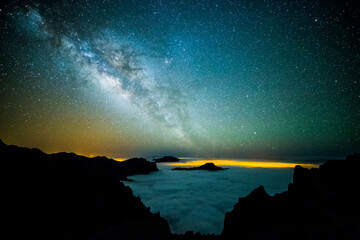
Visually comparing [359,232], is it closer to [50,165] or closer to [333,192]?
[333,192]

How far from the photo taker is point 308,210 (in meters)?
4.55

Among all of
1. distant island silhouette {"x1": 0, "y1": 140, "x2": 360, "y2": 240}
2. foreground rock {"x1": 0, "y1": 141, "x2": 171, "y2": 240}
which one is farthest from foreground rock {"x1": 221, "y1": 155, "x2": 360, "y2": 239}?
foreground rock {"x1": 0, "y1": 141, "x2": 171, "y2": 240}

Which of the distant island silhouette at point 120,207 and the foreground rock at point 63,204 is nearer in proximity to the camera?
the distant island silhouette at point 120,207

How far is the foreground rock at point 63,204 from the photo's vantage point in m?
4.22

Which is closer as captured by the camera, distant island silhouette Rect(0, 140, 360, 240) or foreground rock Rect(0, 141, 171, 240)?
distant island silhouette Rect(0, 140, 360, 240)

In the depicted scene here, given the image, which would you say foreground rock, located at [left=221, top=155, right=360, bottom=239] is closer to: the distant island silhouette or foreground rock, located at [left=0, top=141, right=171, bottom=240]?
the distant island silhouette

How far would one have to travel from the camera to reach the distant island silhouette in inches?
158

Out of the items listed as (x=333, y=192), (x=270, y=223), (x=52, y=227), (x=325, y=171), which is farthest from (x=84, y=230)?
(x=325, y=171)

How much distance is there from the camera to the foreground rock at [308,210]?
12.9ft

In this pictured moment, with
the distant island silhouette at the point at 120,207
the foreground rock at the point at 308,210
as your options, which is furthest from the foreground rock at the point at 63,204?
the foreground rock at the point at 308,210

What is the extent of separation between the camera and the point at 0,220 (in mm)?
4215

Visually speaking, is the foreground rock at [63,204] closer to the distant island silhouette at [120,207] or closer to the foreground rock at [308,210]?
the distant island silhouette at [120,207]

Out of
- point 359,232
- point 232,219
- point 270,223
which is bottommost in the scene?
point 232,219

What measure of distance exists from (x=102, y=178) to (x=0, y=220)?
3388 mm
